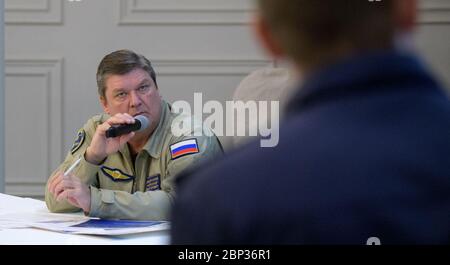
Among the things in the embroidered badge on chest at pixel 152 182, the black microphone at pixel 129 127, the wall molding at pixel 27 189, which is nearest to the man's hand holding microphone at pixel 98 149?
the black microphone at pixel 129 127

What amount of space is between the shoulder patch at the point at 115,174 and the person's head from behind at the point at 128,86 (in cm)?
13

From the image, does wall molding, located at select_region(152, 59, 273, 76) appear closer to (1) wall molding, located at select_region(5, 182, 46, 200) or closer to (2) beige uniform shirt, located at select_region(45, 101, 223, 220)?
(2) beige uniform shirt, located at select_region(45, 101, 223, 220)

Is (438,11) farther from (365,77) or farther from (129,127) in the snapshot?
(365,77)

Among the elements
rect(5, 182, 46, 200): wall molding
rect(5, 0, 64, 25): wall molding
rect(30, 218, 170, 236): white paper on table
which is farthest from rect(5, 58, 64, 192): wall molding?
rect(30, 218, 170, 236): white paper on table

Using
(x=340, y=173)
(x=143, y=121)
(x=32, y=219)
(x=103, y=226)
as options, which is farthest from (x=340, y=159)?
(x=143, y=121)

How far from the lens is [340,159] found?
41 cm

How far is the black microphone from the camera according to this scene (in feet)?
5.19

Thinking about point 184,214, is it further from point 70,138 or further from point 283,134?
point 70,138

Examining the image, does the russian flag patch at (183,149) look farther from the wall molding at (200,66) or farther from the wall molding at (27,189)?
the wall molding at (27,189)

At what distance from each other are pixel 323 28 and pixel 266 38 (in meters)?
0.04

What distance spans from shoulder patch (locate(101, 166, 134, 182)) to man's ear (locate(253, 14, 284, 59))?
51.4 inches

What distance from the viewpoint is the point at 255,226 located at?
0.39m

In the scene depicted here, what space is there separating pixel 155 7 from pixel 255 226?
4.89ft
